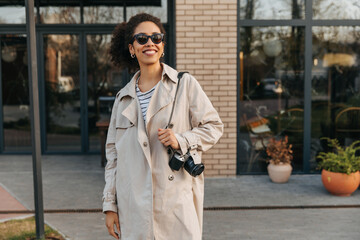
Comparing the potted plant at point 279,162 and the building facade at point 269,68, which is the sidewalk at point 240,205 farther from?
the building facade at point 269,68

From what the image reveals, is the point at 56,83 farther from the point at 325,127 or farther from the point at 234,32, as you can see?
the point at 325,127

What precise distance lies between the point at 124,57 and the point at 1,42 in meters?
7.72

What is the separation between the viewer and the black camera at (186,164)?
2.35m

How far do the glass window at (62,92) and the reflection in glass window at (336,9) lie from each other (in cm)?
493

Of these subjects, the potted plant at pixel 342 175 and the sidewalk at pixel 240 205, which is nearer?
the sidewalk at pixel 240 205

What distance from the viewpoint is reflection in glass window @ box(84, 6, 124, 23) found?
9312mm

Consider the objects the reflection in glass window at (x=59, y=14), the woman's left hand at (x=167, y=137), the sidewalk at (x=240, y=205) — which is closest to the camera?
the woman's left hand at (x=167, y=137)

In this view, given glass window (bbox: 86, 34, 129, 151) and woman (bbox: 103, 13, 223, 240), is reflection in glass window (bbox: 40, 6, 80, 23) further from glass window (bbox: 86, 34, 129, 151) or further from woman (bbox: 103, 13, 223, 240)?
woman (bbox: 103, 13, 223, 240)

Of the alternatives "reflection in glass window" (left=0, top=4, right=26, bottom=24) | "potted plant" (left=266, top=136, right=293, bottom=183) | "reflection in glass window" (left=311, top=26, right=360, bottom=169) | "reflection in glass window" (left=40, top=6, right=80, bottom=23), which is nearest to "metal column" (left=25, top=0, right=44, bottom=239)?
"potted plant" (left=266, top=136, right=293, bottom=183)

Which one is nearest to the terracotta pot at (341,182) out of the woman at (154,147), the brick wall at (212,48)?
the brick wall at (212,48)

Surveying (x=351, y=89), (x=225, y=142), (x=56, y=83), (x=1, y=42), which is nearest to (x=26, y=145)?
(x=56, y=83)

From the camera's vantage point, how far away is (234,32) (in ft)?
23.7

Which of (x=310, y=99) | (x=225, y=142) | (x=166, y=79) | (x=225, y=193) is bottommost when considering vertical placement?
(x=225, y=193)

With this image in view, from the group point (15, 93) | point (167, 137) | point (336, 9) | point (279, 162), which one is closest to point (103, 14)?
point (15, 93)
